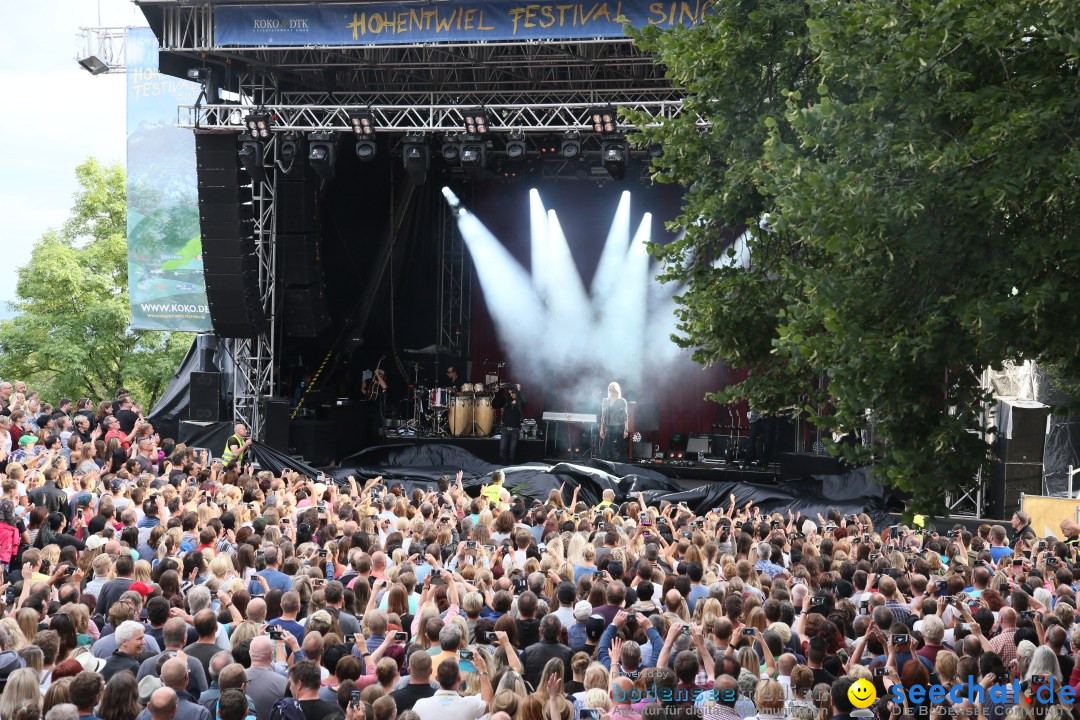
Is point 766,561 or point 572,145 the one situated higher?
point 572,145

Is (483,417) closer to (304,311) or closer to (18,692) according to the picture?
(304,311)

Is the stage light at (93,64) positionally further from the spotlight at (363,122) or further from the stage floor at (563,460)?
the stage floor at (563,460)

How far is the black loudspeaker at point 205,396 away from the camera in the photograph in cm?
2034

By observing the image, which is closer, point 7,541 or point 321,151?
point 7,541

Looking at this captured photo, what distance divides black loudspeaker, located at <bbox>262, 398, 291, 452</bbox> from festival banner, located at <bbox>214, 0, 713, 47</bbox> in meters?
6.12

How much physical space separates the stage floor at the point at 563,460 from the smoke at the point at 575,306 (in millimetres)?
2803

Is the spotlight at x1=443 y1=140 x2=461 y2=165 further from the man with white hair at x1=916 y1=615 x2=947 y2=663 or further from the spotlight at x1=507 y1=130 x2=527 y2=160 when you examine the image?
the man with white hair at x1=916 y1=615 x2=947 y2=663

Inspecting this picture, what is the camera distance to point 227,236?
62.8 ft

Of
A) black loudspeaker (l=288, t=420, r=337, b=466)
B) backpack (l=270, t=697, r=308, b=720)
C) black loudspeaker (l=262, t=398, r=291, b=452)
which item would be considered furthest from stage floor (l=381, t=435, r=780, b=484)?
backpack (l=270, t=697, r=308, b=720)

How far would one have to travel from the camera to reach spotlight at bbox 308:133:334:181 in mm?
18406

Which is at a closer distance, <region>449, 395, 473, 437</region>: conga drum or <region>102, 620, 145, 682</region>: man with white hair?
<region>102, 620, 145, 682</region>: man with white hair

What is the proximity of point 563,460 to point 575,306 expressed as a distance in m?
4.56

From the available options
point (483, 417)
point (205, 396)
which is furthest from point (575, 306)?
point (205, 396)

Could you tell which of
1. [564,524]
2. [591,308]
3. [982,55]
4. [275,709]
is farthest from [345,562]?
[591,308]
